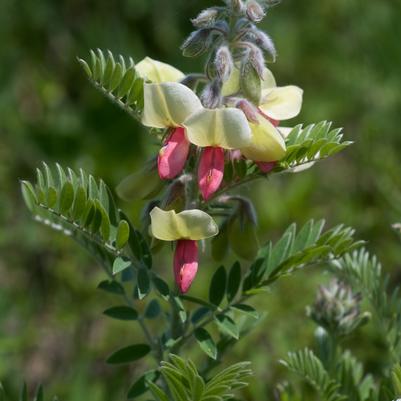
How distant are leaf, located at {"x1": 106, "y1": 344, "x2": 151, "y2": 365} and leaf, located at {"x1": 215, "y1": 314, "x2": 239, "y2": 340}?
0.13 m

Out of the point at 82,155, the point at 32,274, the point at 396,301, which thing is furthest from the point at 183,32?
the point at 396,301

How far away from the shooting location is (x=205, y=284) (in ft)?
8.14

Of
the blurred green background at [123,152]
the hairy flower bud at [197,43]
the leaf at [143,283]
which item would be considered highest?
the hairy flower bud at [197,43]

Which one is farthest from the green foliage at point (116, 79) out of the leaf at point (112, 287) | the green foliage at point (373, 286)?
the green foliage at point (373, 286)

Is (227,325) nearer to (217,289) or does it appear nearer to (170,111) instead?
(217,289)

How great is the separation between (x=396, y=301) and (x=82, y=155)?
74.8 inches

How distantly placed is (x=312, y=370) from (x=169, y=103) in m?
0.46

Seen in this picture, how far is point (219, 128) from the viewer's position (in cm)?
113

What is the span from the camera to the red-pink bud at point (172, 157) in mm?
1158

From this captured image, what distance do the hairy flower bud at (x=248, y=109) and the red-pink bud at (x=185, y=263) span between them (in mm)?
181

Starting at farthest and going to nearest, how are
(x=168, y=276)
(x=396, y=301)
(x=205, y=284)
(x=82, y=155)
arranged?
(x=82, y=155), (x=168, y=276), (x=205, y=284), (x=396, y=301)

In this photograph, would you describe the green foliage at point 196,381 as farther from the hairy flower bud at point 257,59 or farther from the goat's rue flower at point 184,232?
the hairy flower bud at point 257,59

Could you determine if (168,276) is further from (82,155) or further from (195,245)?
(195,245)

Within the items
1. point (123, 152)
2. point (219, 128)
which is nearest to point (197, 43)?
point (219, 128)
